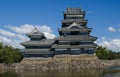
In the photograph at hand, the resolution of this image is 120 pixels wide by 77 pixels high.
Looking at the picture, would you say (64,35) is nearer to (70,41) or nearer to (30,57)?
(70,41)

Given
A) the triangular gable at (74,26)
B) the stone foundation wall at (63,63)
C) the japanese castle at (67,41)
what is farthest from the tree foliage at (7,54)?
the triangular gable at (74,26)

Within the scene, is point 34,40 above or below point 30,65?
above

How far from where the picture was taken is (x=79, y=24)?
60000 mm

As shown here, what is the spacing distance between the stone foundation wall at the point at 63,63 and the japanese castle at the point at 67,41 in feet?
3.93

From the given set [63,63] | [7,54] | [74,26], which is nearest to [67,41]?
[74,26]

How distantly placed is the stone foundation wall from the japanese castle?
3.93 ft

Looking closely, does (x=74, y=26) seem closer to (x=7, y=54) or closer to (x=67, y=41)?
(x=67, y=41)

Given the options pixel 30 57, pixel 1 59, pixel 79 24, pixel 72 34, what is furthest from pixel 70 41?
pixel 1 59

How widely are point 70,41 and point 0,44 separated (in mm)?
15600

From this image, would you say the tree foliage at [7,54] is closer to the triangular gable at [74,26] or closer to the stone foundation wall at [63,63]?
the stone foundation wall at [63,63]

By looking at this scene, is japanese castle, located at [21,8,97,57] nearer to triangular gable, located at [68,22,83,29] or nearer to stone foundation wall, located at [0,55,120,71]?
triangular gable, located at [68,22,83,29]

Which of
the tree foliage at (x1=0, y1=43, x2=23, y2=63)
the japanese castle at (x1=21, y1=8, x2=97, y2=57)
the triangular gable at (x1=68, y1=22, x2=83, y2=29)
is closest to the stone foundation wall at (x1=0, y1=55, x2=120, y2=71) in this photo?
the japanese castle at (x1=21, y1=8, x2=97, y2=57)

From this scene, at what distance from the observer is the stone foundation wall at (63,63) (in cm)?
5369

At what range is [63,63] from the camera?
5444 cm
